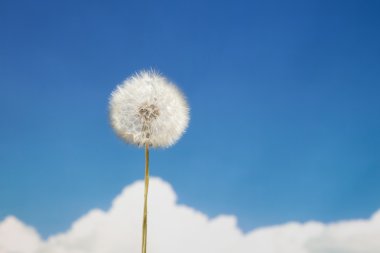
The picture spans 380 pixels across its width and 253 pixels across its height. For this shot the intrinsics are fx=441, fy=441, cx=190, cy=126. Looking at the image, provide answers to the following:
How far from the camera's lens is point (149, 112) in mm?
13930

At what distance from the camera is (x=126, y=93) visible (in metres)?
14.3

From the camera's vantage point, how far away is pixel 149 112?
45.7ft

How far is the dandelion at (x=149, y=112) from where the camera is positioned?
1367cm

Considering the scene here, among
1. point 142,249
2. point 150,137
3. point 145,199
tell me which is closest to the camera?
point 142,249

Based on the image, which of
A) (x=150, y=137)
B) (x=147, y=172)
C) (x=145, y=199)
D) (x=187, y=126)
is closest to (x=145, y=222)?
(x=145, y=199)

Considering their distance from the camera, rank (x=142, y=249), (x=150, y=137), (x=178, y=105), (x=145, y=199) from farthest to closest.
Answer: (x=178, y=105) → (x=150, y=137) → (x=145, y=199) → (x=142, y=249)

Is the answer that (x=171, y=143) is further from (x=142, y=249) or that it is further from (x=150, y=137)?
(x=142, y=249)

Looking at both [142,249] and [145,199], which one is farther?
[145,199]

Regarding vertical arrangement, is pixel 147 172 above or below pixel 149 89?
below

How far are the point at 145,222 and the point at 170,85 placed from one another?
5465mm

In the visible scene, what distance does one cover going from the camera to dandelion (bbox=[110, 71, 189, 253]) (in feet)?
44.9

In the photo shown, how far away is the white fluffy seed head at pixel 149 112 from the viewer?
44.9ft

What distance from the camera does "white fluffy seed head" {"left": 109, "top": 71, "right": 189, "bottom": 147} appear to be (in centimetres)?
1368

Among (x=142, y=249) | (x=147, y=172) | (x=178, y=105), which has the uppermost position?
(x=178, y=105)
